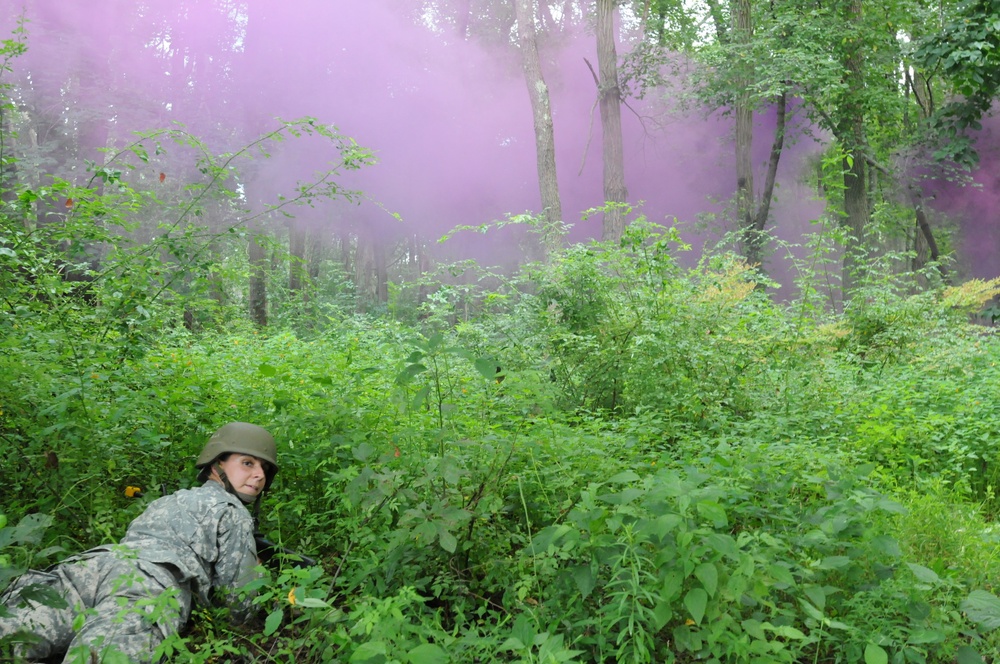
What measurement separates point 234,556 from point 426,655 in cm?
146

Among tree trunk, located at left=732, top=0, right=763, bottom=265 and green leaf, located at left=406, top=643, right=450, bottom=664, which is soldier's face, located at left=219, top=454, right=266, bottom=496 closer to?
Result: green leaf, located at left=406, top=643, right=450, bottom=664

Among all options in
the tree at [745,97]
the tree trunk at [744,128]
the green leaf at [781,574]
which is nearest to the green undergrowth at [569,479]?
the green leaf at [781,574]

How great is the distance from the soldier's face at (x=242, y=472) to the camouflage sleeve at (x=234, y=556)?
33 cm

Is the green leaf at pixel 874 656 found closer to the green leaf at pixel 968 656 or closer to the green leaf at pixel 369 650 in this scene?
the green leaf at pixel 968 656

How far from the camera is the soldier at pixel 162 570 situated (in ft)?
9.23

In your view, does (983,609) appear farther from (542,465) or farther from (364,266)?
(364,266)

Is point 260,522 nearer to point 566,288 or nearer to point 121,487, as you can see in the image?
point 121,487

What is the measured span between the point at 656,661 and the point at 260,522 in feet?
7.80

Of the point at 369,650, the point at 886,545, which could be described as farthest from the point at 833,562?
the point at 369,650

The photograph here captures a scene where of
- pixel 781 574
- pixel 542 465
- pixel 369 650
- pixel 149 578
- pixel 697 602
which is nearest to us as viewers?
pixel 369 650

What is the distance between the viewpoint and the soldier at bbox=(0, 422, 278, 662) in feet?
9.23

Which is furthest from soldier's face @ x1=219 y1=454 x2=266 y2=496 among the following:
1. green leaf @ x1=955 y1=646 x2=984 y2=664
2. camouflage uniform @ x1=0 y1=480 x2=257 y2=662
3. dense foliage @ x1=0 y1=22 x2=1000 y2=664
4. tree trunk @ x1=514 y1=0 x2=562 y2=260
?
tree trunk @ x1=514 y1=0 x2=562 y2=260

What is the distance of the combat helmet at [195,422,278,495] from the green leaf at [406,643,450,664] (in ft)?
5.91

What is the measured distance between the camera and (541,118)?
47.9ft
